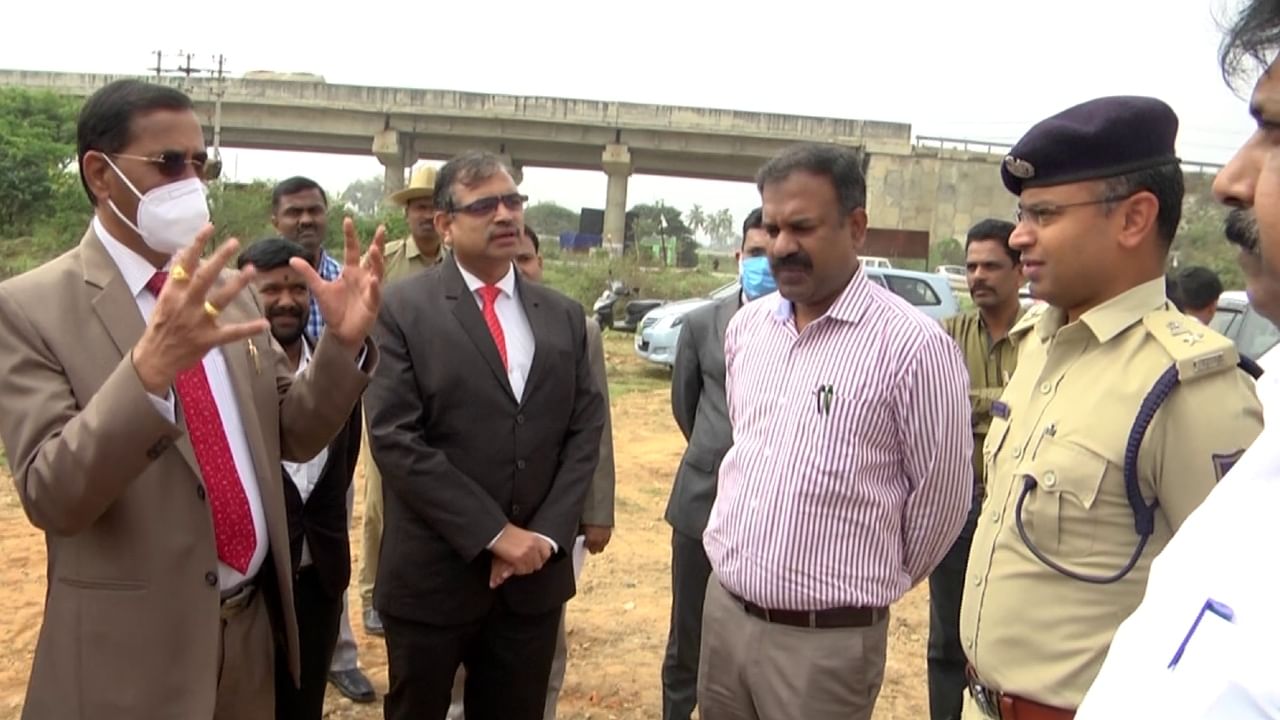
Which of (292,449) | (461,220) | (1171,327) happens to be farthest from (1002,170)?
(292,449)

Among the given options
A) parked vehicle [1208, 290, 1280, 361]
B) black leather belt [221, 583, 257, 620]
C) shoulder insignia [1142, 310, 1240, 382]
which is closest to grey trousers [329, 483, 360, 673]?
black leather belt [221, 583, 257, 620]

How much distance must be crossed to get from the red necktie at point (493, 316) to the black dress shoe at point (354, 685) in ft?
6.74

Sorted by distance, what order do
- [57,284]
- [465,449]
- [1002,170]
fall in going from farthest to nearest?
[465,449] → [1002,170] → [57,284]

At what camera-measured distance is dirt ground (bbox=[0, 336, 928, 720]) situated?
14.2 ft

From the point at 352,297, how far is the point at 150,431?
0.66 meters

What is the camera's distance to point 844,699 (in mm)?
2430

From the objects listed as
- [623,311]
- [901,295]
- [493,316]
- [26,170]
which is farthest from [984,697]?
[26,170]

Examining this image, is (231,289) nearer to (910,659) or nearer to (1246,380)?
(1246,380)

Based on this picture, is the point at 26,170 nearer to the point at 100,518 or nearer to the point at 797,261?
the point at 100,518

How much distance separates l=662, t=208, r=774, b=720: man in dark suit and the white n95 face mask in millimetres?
2151

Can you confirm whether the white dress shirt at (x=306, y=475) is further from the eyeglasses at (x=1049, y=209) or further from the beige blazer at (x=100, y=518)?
the eyeglasses at (x=1049, y=209)

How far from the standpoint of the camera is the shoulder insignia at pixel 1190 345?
5.91ft

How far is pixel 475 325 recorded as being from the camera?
9.86ft

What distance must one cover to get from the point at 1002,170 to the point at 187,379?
2006mm
